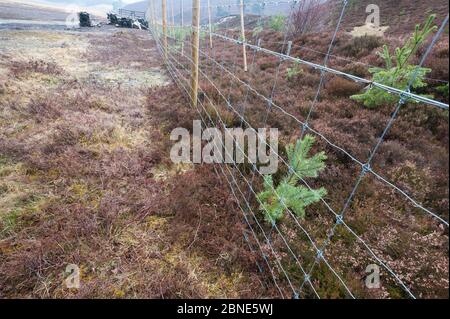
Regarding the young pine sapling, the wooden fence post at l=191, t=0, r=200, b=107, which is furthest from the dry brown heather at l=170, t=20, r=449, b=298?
the wooden fence post at l=191, t=0, r=200, b=107

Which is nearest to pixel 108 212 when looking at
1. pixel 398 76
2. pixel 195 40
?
pixel 195 40

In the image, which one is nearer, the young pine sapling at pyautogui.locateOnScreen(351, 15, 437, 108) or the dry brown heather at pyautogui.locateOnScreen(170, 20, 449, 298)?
the dry brown heather at pyautogui.locateOnScreen(170, 20, 449, 298)

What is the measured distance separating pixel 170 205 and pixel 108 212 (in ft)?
2.49

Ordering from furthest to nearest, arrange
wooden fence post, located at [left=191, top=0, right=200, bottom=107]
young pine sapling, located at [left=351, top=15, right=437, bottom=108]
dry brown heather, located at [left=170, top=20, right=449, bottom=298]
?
wooden fence post, located at [left=191, top=0, right=200, bottom=107] < young pine sapling, located at [left=351, top=15, right=437, bottom=108] < dry brown heather, located at [left=170, top=20, right=449, bottom=298]

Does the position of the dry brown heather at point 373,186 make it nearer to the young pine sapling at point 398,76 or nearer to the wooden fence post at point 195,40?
the young pine sapling at point 398,76

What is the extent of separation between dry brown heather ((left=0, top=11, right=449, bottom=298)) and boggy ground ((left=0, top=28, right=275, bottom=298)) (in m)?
0.02

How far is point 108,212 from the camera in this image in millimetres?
3037

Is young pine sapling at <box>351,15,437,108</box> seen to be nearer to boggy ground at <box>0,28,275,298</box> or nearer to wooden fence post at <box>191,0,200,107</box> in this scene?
wooden fence post at <box>191,0,200,107</box>

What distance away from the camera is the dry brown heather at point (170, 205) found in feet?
7.77

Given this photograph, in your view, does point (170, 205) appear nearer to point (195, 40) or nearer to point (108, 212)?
point (108, 212)

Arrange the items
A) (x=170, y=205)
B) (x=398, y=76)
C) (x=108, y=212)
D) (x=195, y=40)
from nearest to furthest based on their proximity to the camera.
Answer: (x=108, y=212) < (x=170, y=205) < (x=398, y=76) < (x=195, y=40)

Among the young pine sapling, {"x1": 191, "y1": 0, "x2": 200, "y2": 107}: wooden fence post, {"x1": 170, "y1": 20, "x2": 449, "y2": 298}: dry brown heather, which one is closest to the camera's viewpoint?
{"x1": 170, "y1": 20, "x2": 449, "y2": 298}: dry brown heather

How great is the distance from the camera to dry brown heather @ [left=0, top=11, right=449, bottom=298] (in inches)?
93.3
